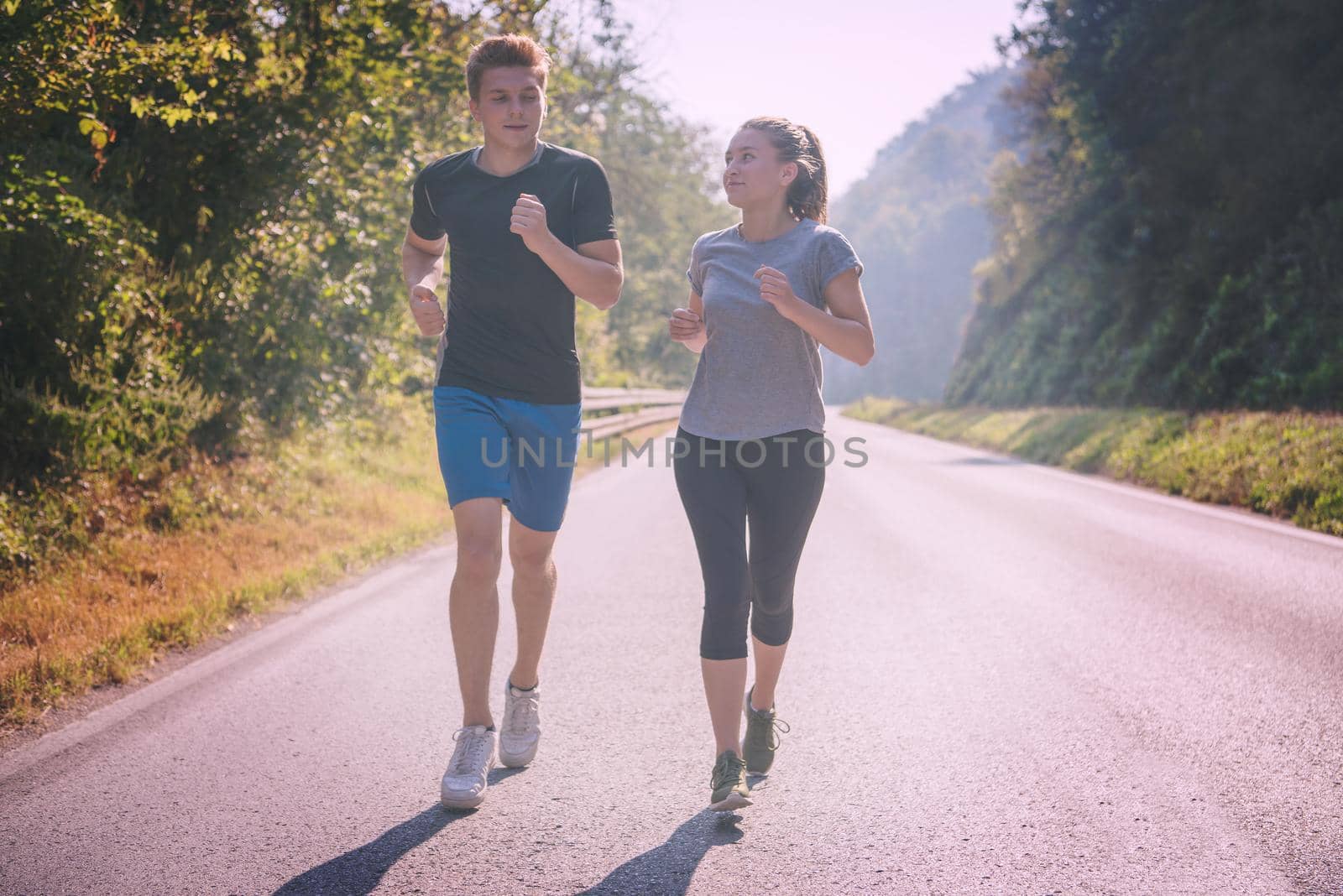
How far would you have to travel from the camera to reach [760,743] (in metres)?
3.66

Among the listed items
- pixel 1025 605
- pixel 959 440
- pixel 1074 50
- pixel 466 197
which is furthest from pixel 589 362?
pixel 466 197

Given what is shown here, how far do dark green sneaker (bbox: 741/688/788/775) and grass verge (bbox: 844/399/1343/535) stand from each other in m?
7.58

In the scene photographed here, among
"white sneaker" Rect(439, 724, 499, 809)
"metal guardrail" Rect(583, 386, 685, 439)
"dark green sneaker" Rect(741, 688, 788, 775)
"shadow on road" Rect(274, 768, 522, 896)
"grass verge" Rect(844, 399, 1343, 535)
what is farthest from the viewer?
"metal guardrail" Rect(583, 386, 685, 439)

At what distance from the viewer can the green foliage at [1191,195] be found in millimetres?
20016

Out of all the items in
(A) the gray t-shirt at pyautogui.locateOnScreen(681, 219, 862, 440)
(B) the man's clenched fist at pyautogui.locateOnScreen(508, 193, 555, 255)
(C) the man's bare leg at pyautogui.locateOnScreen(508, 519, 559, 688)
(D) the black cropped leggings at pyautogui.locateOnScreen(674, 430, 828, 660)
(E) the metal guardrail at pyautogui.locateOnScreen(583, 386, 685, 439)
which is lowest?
(E) the metal guardrail at pyautogui.locateOnScreen(583, 386, 685, 439)

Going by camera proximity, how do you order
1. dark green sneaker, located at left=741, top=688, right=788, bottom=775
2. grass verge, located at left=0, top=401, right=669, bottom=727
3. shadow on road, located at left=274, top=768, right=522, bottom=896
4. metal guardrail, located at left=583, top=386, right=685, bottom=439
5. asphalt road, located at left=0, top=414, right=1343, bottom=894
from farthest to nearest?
metal guardrail, located at left=583, top=386, right=685, bottom=439, grass verge, located at left=0, top=401, right=669, bottom=727, dark green sneaker, located at left=741, top=688, right=788, bottom=775, asphalt road, located at left=0, top=414, right=1343, bottom=894, shadow on road, located at left=274, top=768, right=522, bottom=896

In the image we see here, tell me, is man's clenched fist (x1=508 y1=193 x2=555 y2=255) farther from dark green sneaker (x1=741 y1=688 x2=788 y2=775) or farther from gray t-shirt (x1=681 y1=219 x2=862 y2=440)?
dark green sneaker (x1=741 y1=688 x2=788 y2=775)

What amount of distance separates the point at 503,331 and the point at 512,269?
0.21 m

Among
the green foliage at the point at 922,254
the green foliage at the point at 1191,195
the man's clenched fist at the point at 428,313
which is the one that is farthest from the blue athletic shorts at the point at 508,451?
the green foliage at the point at 922,254

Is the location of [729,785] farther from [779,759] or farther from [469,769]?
[469,769]

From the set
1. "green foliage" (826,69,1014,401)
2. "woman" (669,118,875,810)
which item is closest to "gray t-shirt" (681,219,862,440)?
"woman" (669,118,875,810)

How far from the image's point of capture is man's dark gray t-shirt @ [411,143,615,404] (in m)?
3.64

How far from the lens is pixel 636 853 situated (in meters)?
3.04

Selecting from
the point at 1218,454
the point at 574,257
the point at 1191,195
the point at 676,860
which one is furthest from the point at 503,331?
the point at 1191,195
